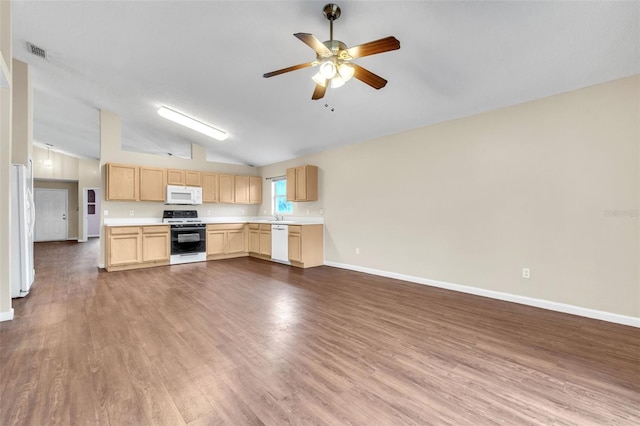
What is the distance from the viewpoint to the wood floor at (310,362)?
159 cm

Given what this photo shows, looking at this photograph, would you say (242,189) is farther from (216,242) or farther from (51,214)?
(51,214)

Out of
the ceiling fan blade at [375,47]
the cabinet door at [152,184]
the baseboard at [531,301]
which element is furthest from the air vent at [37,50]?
the baseboard at [531,301]

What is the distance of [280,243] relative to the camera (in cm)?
608

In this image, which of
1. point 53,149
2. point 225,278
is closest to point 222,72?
point 225,278

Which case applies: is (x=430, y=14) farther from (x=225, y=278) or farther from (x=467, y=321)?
(x=225, y=278)

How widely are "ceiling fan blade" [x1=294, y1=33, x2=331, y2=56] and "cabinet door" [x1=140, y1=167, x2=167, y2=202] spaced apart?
203 inches

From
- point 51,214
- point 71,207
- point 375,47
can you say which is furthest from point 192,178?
point 51,214

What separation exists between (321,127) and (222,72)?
1.83m

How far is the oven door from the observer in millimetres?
5988

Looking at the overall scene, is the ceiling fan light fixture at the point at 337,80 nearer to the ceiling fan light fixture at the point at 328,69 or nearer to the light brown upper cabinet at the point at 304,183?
the ceiling fan light fixture at the point at 328,69

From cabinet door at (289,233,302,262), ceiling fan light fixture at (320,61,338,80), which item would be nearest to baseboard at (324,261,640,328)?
cabinet door at (289,233,302,262)

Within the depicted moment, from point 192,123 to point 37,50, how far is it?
2188 mm

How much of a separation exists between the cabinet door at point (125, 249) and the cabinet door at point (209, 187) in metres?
1.68

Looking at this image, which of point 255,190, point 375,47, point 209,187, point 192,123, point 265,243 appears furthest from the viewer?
point 255,190
